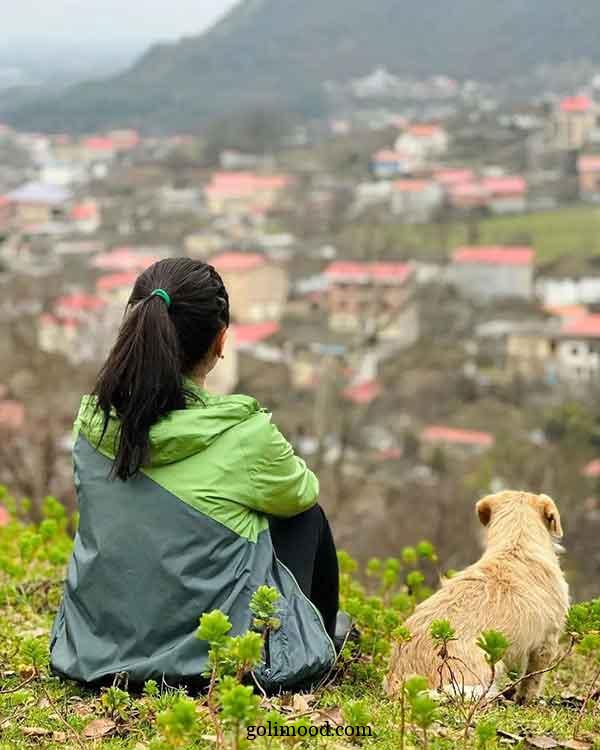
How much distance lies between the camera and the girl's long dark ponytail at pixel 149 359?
2309 millimetres

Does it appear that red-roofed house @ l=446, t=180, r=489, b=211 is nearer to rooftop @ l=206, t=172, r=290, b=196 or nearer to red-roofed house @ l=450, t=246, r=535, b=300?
red-roofed house @ l=450, t=246, r=535, b=300

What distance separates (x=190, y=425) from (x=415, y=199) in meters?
57.3

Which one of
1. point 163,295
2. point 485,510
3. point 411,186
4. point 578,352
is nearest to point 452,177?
point 411,186

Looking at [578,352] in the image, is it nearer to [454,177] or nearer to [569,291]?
[569,291]

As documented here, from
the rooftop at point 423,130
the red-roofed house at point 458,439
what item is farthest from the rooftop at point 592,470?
the rooftop at point 423,130

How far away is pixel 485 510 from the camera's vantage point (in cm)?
296

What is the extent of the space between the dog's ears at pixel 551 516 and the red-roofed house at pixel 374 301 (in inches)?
1432

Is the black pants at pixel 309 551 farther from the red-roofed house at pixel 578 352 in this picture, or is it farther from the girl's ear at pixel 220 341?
the red-roofed house at pixel 578 352

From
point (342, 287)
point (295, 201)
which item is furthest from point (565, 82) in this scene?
point (342, 287)

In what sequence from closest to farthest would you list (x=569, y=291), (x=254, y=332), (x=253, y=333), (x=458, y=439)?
(x=458, y=439) < (x=253, y=333) < (x=254, y=332) < (x=569, y=291)

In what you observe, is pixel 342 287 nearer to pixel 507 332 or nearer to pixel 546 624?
pixel 507 332

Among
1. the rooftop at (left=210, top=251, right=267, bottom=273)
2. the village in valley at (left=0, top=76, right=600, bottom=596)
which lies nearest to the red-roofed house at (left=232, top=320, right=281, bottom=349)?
the village in valley at (left=0, top=76, right=600, bottom=596)

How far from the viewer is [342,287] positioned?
4253 cm

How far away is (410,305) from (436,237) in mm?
12522
